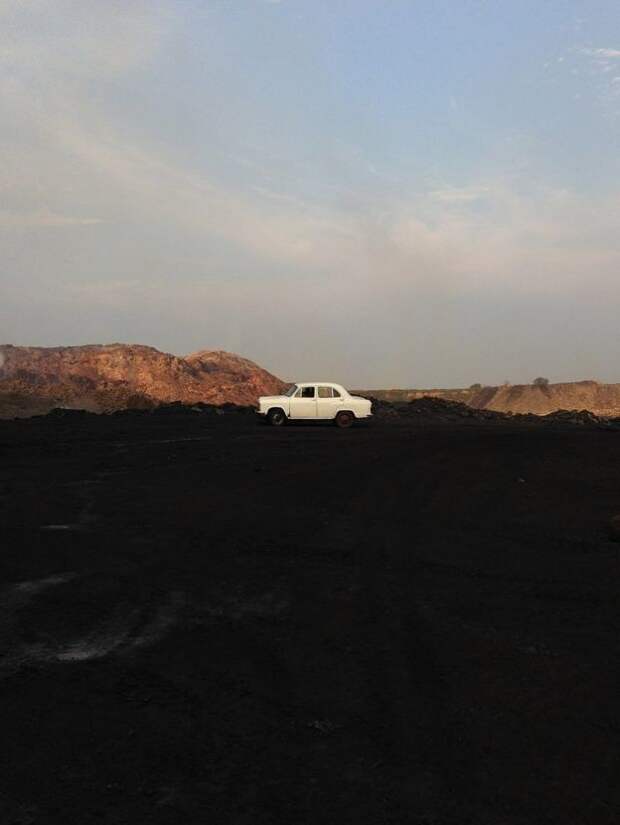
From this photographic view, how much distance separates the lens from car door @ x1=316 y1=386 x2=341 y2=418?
2909 centimetres

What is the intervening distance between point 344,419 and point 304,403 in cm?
177

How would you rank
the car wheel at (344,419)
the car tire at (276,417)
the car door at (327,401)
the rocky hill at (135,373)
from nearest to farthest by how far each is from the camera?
the car door at (327,401) < the car wheel at (344,419) < the car tire at (276,417) < the rocky hill at (135,373)

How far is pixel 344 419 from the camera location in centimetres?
2934

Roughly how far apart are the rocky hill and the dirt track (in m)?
52.1

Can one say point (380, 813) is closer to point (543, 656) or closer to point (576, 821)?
point (576, 821)

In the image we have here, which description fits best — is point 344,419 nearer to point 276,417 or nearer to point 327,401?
point 327,401

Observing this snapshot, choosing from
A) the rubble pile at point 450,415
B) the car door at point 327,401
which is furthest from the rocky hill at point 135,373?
the car door at point 327,401

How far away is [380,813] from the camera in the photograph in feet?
12.0

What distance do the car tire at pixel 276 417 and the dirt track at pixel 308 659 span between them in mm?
15715

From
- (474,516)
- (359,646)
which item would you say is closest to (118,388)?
(474,516)

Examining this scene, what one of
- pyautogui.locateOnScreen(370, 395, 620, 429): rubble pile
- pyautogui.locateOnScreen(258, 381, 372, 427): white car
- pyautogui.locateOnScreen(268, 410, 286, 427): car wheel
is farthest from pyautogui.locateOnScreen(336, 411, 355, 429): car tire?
pyautogui.locateOnScreen(370, 395, 620, 429): rubble pile

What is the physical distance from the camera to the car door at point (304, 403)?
2911 cm

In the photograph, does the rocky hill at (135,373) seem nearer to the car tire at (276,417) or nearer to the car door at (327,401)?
the car tire at (276,417)

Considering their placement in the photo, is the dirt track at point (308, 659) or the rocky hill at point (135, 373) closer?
the dirt track at point (308, 659)
